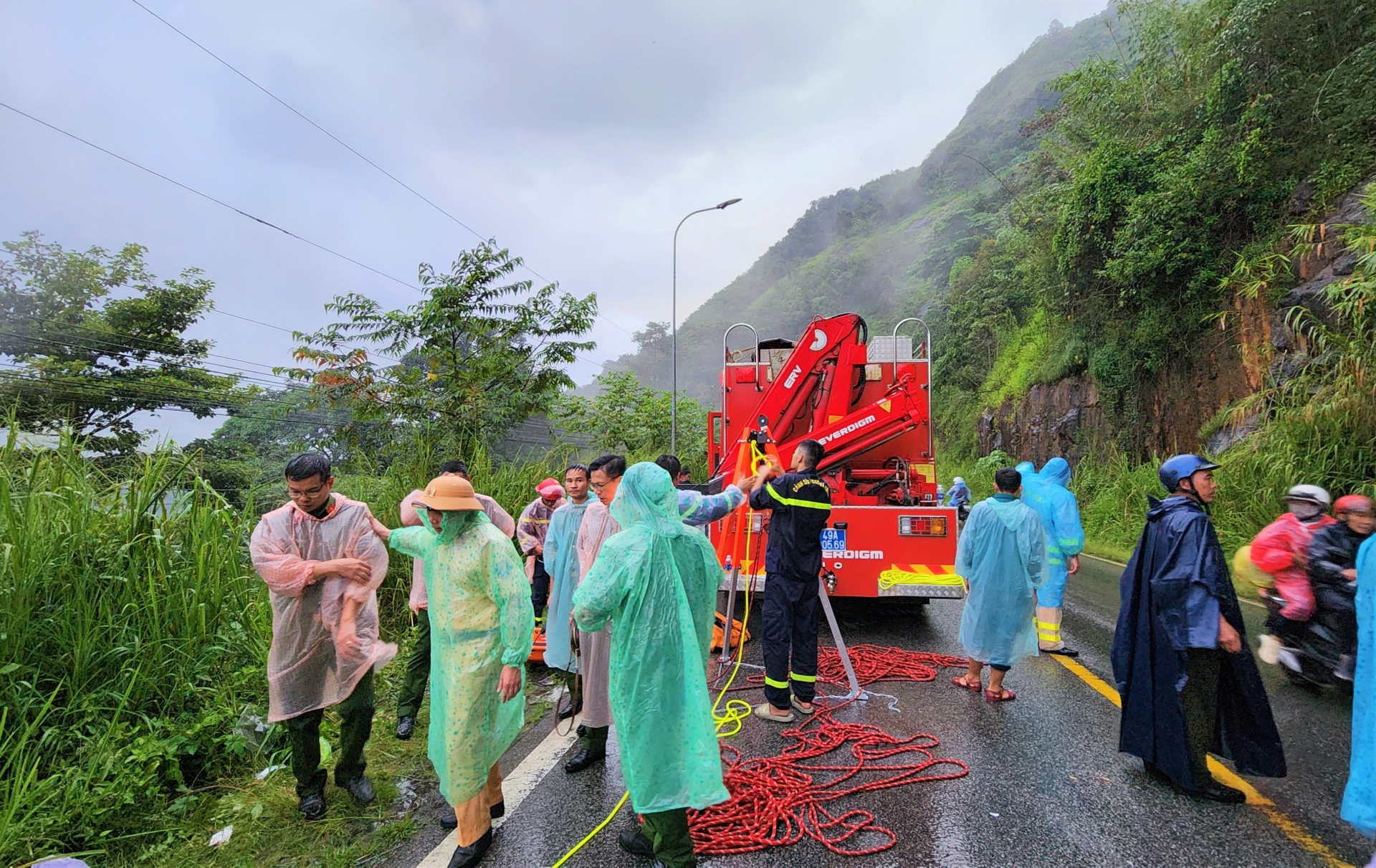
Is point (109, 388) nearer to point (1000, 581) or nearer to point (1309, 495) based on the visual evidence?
point (1000, 581)

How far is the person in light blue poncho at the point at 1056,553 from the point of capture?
537 centimetres

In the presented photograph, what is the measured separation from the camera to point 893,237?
7125 centimetres

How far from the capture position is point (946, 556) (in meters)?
5.65

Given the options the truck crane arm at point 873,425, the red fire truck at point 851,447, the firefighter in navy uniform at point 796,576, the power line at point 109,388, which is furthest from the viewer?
the power line at point 109,388

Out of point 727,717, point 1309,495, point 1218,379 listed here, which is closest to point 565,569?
point 727,717

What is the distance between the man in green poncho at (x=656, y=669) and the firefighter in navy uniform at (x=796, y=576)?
5.66ft

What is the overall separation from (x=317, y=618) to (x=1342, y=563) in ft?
18.0

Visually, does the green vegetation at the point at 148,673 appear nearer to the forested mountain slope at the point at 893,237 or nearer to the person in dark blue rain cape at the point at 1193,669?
the person in dark blue rain cape at the point at 1193,669

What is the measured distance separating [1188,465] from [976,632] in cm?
174

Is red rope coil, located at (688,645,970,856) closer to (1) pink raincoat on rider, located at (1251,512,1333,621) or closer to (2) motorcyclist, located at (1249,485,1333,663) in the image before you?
(2) motorcyclist, located at (1249,485,1333,663)

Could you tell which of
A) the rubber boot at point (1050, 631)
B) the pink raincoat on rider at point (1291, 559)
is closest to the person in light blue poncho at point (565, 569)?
the rubber boot at point (1050, 631)

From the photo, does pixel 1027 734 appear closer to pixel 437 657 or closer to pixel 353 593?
pixel 437 657

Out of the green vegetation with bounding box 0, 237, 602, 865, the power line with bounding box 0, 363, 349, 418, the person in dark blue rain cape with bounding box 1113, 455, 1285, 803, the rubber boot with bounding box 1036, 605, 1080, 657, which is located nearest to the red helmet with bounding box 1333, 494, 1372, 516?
the person in dark blue rain cape with bounding box 1113, 455, 1285, 803

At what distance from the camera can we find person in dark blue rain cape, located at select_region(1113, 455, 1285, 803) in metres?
3.00
